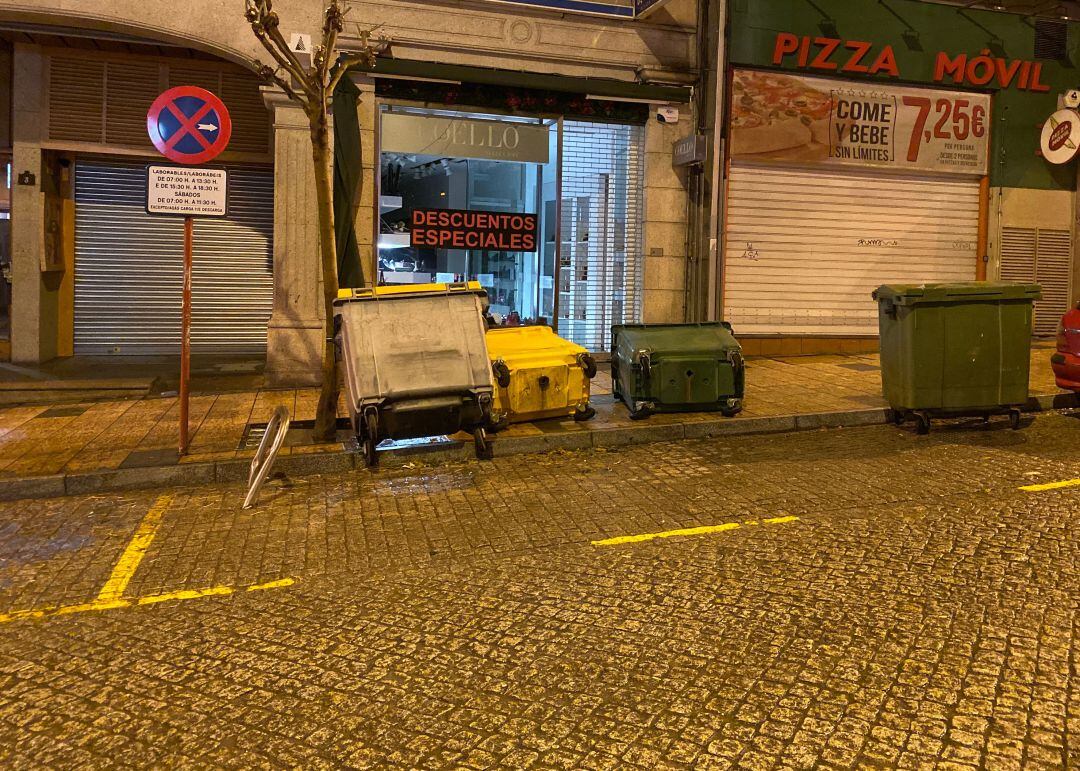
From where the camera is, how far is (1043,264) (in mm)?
15516

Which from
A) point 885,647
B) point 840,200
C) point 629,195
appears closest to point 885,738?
point 885,647

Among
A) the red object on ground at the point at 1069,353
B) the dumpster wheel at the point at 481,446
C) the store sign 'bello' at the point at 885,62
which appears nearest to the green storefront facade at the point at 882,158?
the store sign 'bello' at the point at 885,62

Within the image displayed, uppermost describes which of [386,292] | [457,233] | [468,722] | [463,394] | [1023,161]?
[1023,161]

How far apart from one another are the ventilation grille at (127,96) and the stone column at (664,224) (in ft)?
18.7

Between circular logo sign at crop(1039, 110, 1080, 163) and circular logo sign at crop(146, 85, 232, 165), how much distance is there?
1332 cm

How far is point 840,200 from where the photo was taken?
14.6 metres

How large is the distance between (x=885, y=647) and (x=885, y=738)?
2.52ft

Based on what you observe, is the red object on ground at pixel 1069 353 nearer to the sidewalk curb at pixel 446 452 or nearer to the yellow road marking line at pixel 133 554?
the sidewalk curb at pixel 446 452

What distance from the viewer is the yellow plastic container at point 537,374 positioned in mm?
8500

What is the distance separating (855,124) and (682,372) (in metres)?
7.53

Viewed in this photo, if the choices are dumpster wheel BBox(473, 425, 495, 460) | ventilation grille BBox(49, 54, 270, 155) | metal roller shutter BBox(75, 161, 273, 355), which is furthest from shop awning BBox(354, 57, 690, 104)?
dumpster wheel BBox(473, 425, 495, 460)

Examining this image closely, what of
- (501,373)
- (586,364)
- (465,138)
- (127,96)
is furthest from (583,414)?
(127,96)

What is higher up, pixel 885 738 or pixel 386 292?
pixel 386 292

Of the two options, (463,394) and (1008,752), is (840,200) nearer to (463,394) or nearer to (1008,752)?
(463,394)
